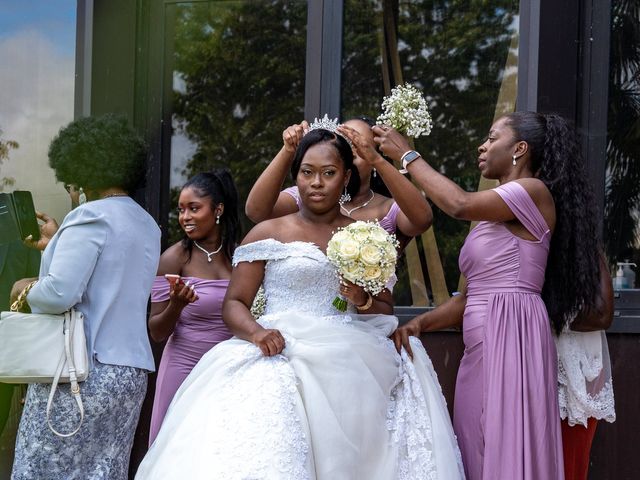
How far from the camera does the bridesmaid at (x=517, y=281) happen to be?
178 inches

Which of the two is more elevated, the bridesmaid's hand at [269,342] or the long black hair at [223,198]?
the long black hair at [223,198]

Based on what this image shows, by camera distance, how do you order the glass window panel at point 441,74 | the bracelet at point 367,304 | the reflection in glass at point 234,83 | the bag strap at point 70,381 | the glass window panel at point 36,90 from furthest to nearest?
the glass window panel at point 36,90
the reflection in glass at point 234,83
the glass window panel at point 441,74
the bracelet at point 367,304
the bag strap at point 70,381

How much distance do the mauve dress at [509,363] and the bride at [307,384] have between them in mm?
189

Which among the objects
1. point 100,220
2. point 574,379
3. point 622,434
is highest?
point 100,220

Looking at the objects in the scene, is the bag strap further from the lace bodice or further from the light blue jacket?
the lace bodice

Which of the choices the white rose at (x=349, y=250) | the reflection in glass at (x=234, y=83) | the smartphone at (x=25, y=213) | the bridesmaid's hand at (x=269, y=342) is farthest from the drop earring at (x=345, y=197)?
the reflection in glass at (x=234, y=83)

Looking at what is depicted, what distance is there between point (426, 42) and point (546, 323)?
2.66m

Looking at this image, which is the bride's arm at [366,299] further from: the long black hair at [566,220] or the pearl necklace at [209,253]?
the pearl necklace at [209,253]

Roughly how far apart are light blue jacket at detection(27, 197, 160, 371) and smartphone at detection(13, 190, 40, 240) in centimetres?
126

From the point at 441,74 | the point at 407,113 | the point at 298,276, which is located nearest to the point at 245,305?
the point at 298,276

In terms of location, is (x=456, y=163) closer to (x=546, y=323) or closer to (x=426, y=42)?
(x=426, y=42)

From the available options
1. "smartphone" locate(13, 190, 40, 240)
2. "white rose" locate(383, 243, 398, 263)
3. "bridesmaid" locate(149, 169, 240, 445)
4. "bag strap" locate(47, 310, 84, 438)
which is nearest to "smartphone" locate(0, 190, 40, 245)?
"smartphone" locate(13, 190, 40, 240)

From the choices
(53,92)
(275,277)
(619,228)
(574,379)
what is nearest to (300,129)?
(275,277)

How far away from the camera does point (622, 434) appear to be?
5.68 m
